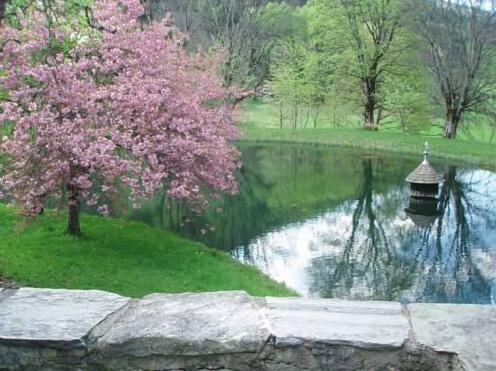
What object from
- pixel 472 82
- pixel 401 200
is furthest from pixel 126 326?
pixel 472 82

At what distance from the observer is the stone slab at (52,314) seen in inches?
144

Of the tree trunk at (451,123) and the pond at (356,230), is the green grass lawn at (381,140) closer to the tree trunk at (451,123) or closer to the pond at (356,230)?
the tree trunk at (451,123)

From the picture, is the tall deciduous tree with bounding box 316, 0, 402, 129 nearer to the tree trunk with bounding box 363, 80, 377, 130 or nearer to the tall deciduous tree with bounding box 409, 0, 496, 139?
the tree trunk with bounding box 363, 80, 377, 130

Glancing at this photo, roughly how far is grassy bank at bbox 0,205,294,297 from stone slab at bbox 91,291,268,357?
7.63 metres

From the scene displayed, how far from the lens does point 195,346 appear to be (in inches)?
143

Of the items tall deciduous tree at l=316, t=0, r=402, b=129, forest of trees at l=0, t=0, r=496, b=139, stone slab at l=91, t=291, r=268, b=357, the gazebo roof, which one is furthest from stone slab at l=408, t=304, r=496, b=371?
tall deciduous tree at l=316, t=0, r=402, b=129

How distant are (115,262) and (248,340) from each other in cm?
1030

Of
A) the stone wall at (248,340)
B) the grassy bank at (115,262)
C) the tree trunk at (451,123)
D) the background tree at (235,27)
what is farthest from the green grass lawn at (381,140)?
the stone wall at (248,340)

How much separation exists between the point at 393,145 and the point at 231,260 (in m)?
27.4

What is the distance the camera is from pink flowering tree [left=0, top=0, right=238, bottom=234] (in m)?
11.8

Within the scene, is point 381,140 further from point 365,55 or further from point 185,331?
point 185,331

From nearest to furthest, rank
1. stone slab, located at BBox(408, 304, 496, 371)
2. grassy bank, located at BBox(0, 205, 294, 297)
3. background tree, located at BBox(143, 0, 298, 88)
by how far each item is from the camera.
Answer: stone slab, located at BBox(408, 304, 496, 371) → grassy bank, located at BBox(0, 205, 294, 297) → background tree, located at BBox(143, 0, 298, 88)

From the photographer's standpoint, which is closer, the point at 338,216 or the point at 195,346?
the point at 195,346

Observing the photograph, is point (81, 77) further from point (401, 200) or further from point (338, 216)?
point (401, 200)
